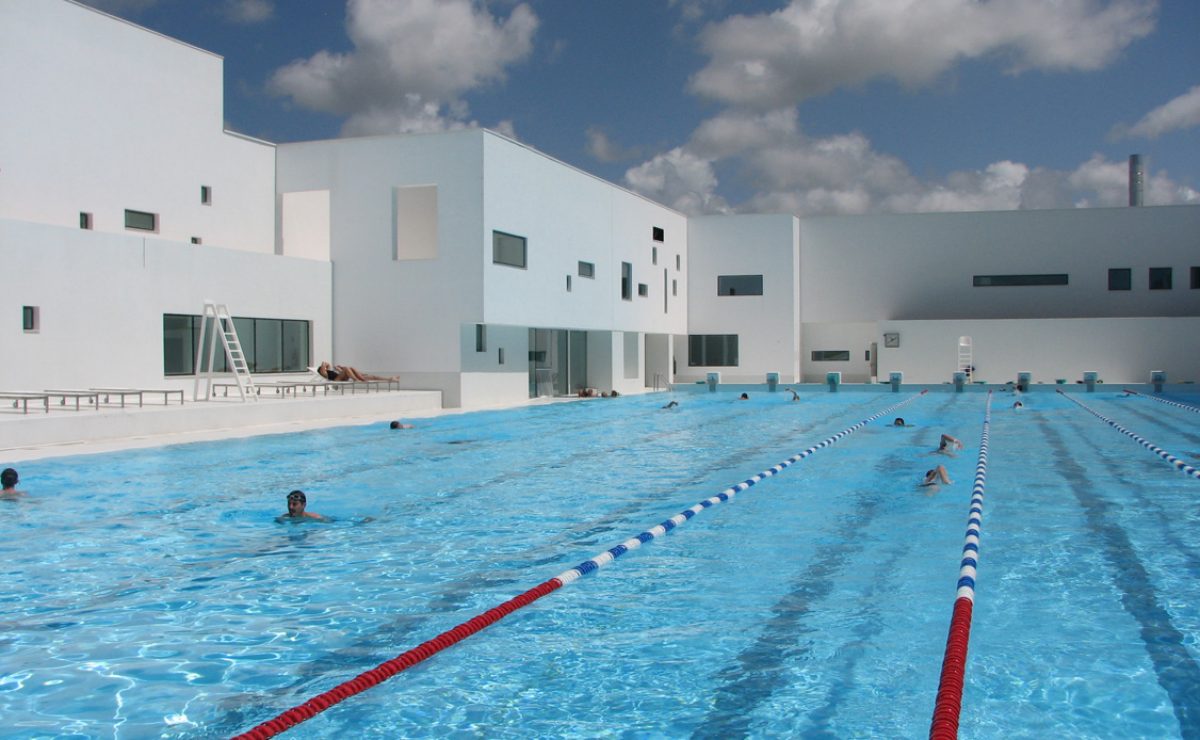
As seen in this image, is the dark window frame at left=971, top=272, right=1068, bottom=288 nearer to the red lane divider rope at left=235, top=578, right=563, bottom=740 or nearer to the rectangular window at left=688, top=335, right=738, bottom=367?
the rectangular window at left=688, top=335, right=738, bottom=367

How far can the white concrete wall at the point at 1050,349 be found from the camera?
31.1 m

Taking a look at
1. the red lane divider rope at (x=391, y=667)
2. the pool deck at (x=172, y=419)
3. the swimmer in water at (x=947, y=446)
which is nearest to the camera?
the red lane divider rope at (x=391, y=667)

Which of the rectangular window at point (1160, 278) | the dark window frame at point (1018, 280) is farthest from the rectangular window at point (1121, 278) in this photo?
the dark window frame at point (1018, 280)

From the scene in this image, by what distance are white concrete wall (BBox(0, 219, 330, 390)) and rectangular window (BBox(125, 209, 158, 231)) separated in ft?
4.10

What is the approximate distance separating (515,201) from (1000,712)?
19591mm

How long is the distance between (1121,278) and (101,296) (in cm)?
3015

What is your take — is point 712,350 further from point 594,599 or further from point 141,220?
point 594,599

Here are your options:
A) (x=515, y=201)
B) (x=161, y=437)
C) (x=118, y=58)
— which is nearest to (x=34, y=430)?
(x=161, y=437)

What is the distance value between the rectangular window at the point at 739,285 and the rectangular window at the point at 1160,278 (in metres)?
12.6

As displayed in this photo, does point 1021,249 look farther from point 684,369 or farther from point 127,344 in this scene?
point 127,344

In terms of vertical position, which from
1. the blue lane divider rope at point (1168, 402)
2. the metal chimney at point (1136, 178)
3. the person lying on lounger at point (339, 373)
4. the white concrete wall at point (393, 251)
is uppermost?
the metal chimney at point (1136, 178)

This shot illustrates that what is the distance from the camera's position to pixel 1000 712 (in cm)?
436

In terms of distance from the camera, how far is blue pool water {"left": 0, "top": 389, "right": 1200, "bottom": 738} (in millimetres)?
4391

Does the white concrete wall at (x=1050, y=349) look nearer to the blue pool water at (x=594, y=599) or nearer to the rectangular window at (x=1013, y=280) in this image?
the rectangular window at (x=1013, y=280)
